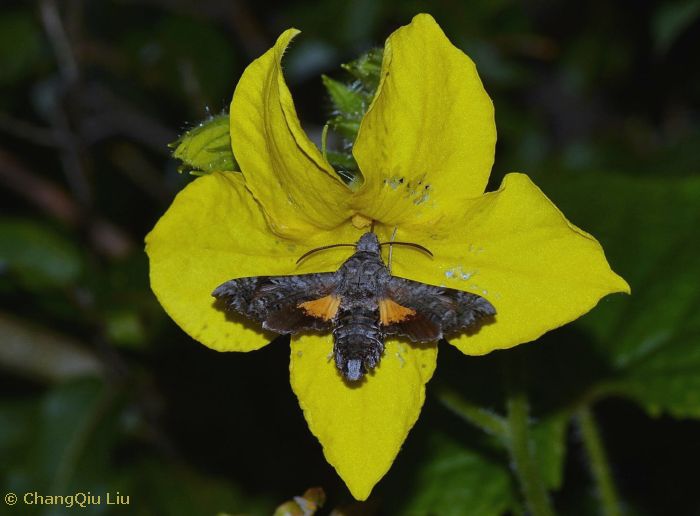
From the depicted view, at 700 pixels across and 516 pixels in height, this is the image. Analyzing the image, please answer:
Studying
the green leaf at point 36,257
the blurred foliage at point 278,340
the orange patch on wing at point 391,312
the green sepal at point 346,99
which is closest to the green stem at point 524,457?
the blurred foliage at point 278,340

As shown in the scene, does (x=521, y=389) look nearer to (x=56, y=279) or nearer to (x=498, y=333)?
(x=498, y=333)

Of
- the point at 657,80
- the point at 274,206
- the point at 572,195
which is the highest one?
the point at 657,80

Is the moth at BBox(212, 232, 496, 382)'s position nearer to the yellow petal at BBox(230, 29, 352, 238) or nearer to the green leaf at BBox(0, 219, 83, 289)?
the yellow petal at BBox(230, 29, 352, 238)

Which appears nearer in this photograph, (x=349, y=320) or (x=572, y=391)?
(x=349, y=320)

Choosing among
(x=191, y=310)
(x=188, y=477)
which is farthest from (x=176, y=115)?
(x=191, y=310)

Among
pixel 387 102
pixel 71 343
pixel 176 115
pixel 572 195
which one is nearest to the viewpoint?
pixel 387 102

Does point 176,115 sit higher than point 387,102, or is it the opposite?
point 176,115

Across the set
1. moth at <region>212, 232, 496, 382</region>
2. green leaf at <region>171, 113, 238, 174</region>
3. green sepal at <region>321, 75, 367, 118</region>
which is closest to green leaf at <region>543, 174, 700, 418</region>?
moth at <region>212, 232, 496, 382</region>
